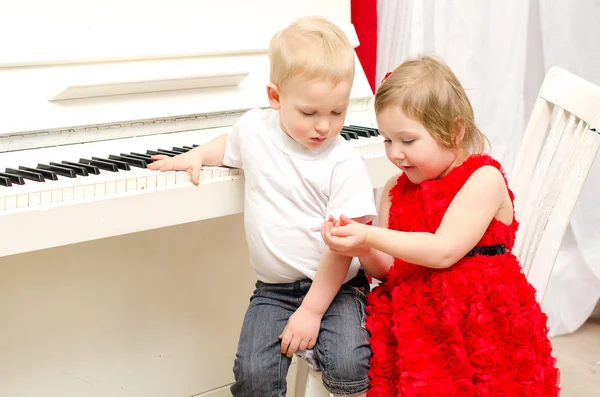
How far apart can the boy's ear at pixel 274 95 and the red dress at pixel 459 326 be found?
281mm

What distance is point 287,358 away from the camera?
1.43m

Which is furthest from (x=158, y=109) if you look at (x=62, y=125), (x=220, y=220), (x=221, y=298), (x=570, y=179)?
(x=570, y=179)

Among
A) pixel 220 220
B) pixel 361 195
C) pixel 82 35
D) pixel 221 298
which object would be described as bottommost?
pixel 221 298

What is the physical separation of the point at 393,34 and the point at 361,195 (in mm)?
1202

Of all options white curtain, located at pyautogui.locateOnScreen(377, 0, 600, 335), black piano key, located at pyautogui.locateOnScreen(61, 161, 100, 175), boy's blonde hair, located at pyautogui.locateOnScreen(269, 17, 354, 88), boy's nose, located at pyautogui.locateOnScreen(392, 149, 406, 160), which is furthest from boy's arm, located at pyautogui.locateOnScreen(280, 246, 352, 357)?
white curtain, located at pyautogui.locateOnScreen(377, 0, 600, 335)

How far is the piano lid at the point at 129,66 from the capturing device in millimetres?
1542

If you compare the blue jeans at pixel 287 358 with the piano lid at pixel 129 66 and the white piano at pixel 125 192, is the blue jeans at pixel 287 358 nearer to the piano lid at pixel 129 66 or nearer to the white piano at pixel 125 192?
the white piano at pixel 125 192

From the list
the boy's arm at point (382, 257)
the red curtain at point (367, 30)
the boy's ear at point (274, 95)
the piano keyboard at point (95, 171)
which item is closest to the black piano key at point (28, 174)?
the piano keyboard at point (95, 171)

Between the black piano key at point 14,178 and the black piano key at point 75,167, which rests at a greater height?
the black piano key at point 14,178

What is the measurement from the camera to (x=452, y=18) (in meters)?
2.54

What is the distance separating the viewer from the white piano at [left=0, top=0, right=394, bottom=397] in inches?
55.1

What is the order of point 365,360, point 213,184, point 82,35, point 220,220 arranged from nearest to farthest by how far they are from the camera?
point 365,360, point 213,184, point 82,35, point 220,220

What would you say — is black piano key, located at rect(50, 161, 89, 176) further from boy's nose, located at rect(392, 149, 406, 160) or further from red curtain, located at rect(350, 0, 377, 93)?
red curtain, located at rect(350, 0, 377, 93)

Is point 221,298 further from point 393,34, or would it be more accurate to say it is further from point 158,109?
point 393,34
